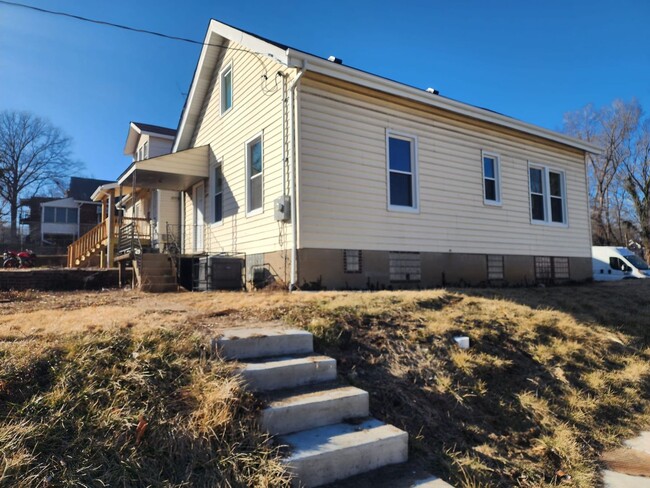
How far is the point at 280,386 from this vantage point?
362 cm

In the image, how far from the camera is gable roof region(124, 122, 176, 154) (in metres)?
18.5

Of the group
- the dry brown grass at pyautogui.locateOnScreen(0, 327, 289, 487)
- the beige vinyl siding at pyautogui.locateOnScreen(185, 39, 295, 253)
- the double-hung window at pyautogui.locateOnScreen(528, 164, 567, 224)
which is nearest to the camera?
the dry brown grass at pyautogui.locateOnScreen(0, 327, 289, 487)

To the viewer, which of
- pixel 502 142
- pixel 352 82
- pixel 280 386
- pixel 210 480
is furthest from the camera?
pixel 502 142

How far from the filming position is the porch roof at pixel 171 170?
12008 millimetres

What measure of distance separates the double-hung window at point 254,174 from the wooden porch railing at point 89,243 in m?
Answer: 9.54

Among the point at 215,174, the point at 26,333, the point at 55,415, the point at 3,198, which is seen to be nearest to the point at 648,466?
the point at 55,415

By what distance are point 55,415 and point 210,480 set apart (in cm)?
103

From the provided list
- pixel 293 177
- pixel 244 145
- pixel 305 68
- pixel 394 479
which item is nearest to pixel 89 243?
pixel 244 145

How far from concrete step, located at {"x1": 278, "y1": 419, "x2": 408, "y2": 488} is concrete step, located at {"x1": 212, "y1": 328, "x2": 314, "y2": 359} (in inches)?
39.4

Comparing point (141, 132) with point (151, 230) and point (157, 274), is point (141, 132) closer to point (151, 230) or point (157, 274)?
point (151, 230)

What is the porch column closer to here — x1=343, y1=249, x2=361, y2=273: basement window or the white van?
x1=343, y1=249, x2=361, y2=273: basement window

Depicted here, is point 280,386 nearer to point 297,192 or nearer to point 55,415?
point 55,415

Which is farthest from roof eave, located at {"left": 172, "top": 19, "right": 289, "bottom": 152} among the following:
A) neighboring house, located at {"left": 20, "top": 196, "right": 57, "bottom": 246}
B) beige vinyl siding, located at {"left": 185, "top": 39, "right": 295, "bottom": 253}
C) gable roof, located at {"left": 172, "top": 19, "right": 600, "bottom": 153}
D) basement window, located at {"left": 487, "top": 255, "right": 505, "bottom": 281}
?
neighboring house, located at {"left": 20, "top": 196, "right": 57, "bottom": 246}

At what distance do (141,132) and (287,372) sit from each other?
698 inches
